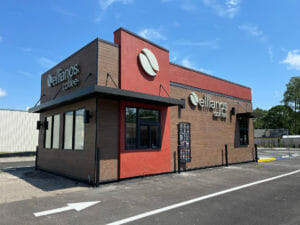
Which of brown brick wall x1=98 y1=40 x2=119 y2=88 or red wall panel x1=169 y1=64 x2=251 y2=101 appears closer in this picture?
brown brick wall x1=98 y1=40 x2=119 y2=88

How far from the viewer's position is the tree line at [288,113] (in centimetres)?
5819

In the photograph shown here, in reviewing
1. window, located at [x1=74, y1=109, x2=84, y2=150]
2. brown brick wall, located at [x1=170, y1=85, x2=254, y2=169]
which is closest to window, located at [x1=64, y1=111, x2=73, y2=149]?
window, located at [x1=74, y1=109, x2=84, y2=150]

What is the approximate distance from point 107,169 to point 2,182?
197 inches

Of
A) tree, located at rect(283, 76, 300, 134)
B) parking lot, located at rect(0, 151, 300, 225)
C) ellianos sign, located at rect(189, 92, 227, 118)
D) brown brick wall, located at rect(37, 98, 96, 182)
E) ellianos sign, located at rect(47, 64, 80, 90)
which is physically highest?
tree, located at rect(283, 76, 300, 134)

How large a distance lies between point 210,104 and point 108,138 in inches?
332

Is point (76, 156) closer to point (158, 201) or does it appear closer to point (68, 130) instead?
point (68, 130)

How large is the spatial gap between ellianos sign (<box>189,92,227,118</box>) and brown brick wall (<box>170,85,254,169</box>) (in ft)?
0.93

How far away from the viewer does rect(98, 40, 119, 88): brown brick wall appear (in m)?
9.36

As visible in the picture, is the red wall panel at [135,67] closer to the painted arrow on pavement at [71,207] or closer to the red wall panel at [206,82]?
the red wall panel at [206,82]

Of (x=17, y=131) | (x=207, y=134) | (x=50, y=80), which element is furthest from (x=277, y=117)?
(x=50, y=80)

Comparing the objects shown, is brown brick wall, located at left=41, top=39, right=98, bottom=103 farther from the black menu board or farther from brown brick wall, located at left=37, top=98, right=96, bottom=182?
the black menu board

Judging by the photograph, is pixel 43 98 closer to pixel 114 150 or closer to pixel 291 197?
pixel 114 150

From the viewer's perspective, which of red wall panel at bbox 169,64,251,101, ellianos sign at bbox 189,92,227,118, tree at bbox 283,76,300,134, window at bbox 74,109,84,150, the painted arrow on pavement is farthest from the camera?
tree at bbox 283,76,300,134

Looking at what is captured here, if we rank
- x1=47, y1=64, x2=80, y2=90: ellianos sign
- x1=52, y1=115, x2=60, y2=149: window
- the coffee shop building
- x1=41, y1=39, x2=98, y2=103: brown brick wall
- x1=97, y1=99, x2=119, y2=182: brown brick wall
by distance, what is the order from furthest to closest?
1. x1=52, y1=115, x2=60, y2=149: window
2. x1=47, y1=64, x2=80, y2=90: ellianos sign
3. x1=41, y1=39, x2=98, y2=103: brown brick wall
4. the coffee shop building
5. x1=97, y1=99, x2=119, y2=182: brown brick wall
